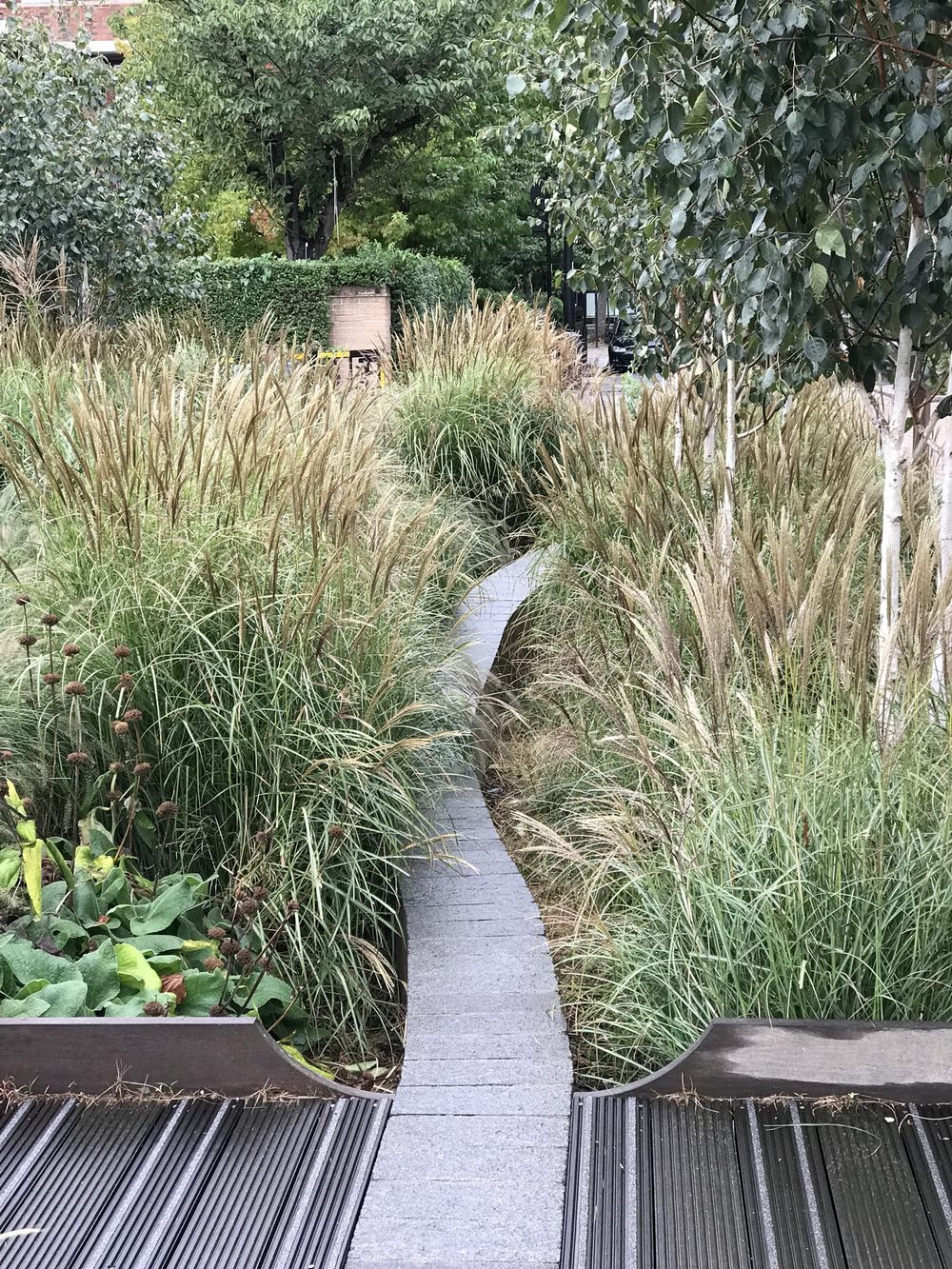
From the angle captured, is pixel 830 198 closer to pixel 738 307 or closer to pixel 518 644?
pixel 738 307

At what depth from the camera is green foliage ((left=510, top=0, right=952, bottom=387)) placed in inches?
103

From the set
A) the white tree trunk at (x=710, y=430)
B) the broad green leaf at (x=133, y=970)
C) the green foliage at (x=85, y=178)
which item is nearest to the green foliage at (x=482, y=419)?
the white tree trunk at (x=710, y=430)

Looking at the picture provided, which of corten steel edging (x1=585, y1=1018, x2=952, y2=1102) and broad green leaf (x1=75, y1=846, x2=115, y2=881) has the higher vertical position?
broad green leaf (x1=75, y1=846, x2=115, y2=881)

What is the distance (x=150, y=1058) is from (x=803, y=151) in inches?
95.4

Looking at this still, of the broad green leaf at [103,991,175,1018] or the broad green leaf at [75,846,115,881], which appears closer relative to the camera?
the broad green leaf at [103,991,175,1018]

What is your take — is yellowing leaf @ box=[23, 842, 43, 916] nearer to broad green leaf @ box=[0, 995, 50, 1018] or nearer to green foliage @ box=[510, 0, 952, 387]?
broad green leaf @ box=[0, 995, 50, 1018]

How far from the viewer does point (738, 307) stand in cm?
357

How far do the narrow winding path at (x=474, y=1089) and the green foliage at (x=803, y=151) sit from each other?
1579 mm

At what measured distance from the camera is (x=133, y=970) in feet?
8.60

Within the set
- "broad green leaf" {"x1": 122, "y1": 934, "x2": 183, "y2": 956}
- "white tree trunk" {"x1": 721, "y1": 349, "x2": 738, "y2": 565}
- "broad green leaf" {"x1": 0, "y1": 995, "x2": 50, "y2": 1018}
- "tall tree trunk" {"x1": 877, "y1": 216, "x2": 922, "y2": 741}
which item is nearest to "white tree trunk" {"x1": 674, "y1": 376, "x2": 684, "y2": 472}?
"white tree trunk" {"x1": 721, "y1": 349, "x2": 738, "y2": 565}

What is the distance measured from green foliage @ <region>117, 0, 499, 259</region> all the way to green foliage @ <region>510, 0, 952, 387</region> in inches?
721

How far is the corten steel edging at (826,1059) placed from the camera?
224 centimetres

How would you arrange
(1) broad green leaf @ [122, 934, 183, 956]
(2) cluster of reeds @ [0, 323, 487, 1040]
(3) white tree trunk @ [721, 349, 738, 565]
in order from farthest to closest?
1. (3) white tree trunk @ [721, 349, 738, 565]
2. (2) cluster of reeds @ [0, 323, 487, 1040]
3. (1) broad green leaf @ [122, 934, 183, 956]

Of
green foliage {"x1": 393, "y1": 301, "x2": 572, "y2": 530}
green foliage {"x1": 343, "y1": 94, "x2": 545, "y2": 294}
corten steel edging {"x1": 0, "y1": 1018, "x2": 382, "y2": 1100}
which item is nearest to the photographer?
corten steel edging {"x1": 0, "y1": 1018, "x2": 382, "y2": 1100}
